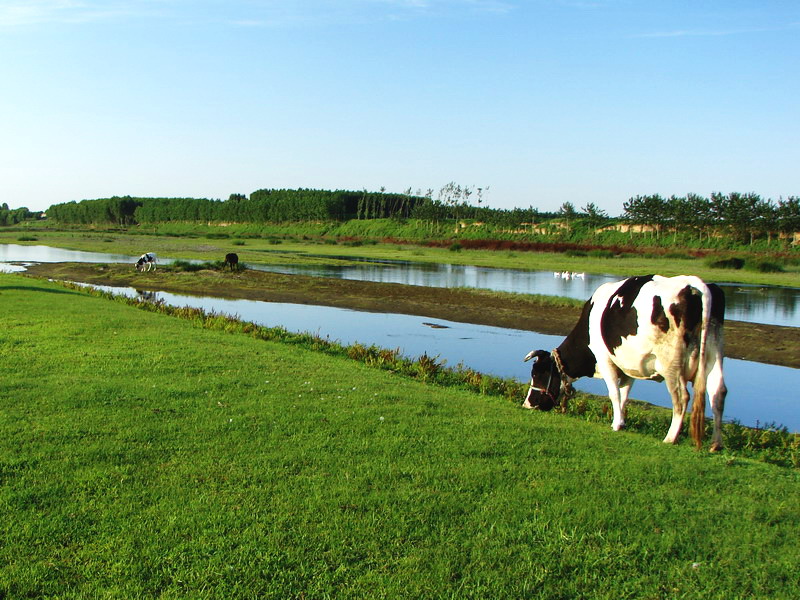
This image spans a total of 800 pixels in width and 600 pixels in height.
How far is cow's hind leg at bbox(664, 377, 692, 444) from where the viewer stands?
818 cm

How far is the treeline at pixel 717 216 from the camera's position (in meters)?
78.2

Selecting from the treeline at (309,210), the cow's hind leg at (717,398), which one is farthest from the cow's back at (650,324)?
the treeline at (309,210)

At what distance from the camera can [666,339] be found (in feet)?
26.9

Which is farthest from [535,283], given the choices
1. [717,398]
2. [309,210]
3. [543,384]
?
[309,210]

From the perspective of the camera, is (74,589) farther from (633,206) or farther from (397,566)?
(633,206)

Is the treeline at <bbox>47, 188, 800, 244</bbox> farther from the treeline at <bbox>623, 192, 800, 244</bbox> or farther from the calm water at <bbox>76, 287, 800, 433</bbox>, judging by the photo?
the calm water at <bbox>76, 287, 800, 433</bbox>

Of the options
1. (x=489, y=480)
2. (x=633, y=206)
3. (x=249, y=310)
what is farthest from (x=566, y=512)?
(x=633, y=206)

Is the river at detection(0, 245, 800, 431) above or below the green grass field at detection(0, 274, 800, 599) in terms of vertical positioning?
below

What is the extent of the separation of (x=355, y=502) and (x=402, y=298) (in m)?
27.7

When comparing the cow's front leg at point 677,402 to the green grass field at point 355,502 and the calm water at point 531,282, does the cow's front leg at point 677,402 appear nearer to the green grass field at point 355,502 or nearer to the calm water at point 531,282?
the green grass field at point 355,502

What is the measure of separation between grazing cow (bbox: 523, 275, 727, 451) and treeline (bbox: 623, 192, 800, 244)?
79911 mm

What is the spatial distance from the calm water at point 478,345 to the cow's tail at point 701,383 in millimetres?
5715

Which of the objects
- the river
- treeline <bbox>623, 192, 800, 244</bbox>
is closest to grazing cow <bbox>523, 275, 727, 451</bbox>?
the river

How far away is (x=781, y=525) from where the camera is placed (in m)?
5.74
